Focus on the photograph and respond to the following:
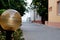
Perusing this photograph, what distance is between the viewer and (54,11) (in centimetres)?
3578

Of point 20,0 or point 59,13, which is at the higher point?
point 20,0

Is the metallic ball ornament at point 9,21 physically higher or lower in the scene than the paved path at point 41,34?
higher

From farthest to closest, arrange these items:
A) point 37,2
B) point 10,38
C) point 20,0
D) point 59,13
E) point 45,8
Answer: point 37,2 < point 45,8 < point 59,13 < point 20,0 < point 10,38

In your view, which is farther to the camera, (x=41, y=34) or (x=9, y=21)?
(x=41, y=34)

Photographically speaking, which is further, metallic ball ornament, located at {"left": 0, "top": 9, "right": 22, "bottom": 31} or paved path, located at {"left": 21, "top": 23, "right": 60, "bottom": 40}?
paved path, located at {"left": 21, "top": 23, "right": 60, "bottom": 40}

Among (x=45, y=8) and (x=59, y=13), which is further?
(x=45, y=8)

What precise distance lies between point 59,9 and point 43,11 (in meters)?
13.9

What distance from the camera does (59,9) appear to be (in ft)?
110

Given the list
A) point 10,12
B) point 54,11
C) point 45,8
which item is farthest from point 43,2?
point 10,12

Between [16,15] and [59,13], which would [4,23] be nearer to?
[16,15]

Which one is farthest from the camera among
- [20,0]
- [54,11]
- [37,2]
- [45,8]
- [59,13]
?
[37,2]

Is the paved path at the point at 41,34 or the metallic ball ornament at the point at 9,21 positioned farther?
the paved path at the point at 41,34

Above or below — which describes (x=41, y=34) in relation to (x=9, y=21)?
below

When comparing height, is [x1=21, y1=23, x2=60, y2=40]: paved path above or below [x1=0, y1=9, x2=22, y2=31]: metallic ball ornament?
below
